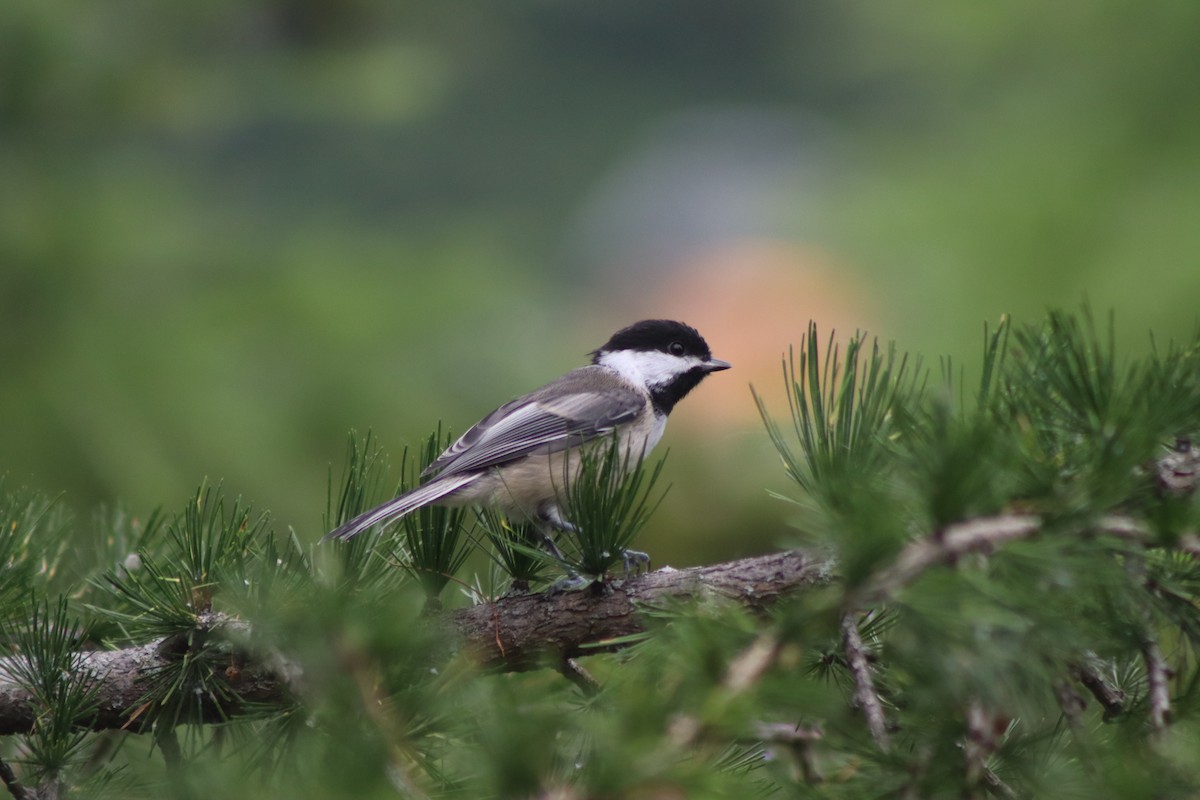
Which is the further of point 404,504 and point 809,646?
point 404,504

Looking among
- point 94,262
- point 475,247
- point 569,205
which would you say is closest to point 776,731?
point 94,262

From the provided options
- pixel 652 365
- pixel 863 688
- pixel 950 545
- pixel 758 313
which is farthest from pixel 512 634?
pixel 758 313

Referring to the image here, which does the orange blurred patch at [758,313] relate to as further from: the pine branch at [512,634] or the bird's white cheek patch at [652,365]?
the pine branch at [512,634]

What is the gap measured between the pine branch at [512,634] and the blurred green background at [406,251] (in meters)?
0.77

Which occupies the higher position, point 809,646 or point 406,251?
point 406,251

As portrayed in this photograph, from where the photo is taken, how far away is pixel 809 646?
3.35 ft

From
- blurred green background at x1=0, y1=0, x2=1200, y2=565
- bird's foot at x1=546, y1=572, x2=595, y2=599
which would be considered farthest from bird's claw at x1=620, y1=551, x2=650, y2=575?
blurred green background at x1=0, y1=0, x2=1200, y2=565

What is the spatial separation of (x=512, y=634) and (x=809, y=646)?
1.99ft

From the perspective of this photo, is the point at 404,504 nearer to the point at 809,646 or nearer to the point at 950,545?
the point at 809,646

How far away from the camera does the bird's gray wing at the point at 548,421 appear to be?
235cm

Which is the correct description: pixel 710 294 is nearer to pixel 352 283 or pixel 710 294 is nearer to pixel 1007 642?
pixel 352 283

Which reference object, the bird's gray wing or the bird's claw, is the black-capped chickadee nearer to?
the bird's gray wing

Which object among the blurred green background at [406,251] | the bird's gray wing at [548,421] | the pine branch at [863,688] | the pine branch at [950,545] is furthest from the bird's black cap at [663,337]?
the pine branch at [950,545]

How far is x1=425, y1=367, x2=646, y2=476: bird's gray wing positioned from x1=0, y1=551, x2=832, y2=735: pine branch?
65 centimetres
